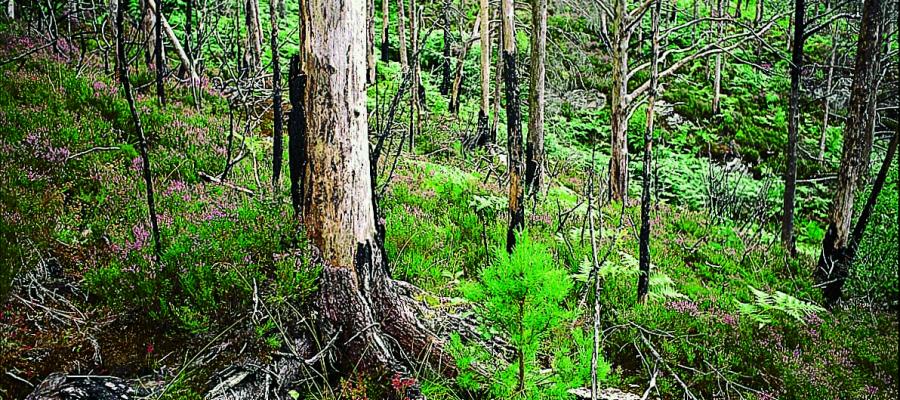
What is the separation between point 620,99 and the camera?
34.8ft

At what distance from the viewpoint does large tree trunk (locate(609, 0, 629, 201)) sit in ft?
34.3

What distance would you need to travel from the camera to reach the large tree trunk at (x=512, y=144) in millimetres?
5887

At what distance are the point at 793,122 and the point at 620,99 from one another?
9.40ft

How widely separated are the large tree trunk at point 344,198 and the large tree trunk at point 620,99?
7.29 metres

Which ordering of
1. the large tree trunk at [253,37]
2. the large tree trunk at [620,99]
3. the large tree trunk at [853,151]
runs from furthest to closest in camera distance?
the large tree trunk at [620,99], the large tree trunk at [253,37], the large tree trunk at [853,151]

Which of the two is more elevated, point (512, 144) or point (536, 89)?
point (536, 89)

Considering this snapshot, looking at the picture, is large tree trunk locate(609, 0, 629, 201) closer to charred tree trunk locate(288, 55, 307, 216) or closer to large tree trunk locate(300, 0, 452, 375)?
large tree trunk locate(300, 0, 452, 375)

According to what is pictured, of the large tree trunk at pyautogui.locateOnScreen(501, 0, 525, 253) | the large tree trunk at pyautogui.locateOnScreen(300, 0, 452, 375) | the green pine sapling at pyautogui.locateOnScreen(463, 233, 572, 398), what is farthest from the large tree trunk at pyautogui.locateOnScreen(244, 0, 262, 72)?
the green pine sapling at pyautogui.locateOnScreen(463, 233, 572, 398)

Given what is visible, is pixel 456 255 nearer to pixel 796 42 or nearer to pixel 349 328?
pixel 349 328

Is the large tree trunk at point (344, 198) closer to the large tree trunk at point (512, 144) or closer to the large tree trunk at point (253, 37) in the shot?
the large tree trunk at point (512, 144)

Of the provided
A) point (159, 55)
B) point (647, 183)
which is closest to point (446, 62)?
point (159, 55)

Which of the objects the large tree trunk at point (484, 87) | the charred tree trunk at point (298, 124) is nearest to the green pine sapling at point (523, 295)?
the charred tree trunk at point (298, 124)

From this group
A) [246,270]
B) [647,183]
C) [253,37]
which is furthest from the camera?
[253,37]

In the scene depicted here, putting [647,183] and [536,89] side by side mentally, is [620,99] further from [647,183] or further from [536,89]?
[647,183]
